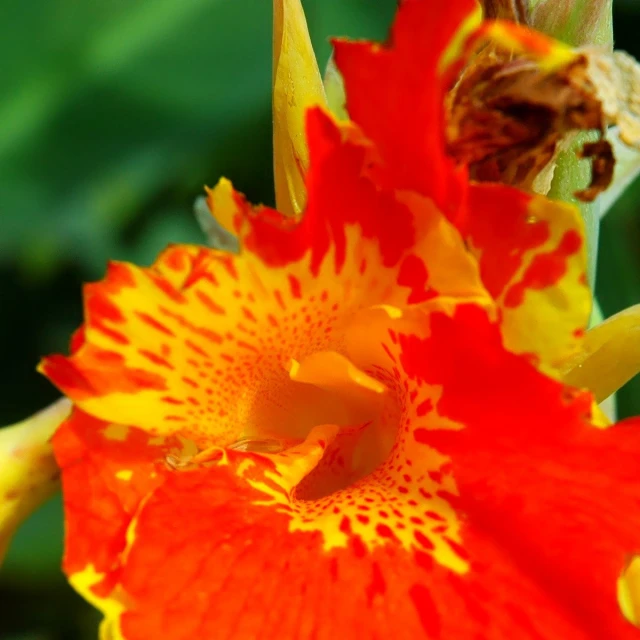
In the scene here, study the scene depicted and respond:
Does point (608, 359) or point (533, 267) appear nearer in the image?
point (533, 267)

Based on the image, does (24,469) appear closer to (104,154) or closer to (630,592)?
(630,592)

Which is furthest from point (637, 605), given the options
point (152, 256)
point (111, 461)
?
point (152, 256)

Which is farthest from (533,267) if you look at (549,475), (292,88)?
(292,88)

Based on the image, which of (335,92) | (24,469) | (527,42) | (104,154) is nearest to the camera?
(527,42)

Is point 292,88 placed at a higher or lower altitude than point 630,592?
higher

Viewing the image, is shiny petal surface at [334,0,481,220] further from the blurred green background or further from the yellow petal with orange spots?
the blurred green background

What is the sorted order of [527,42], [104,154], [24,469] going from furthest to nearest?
[104,154] < [24,469] < [527,42]
